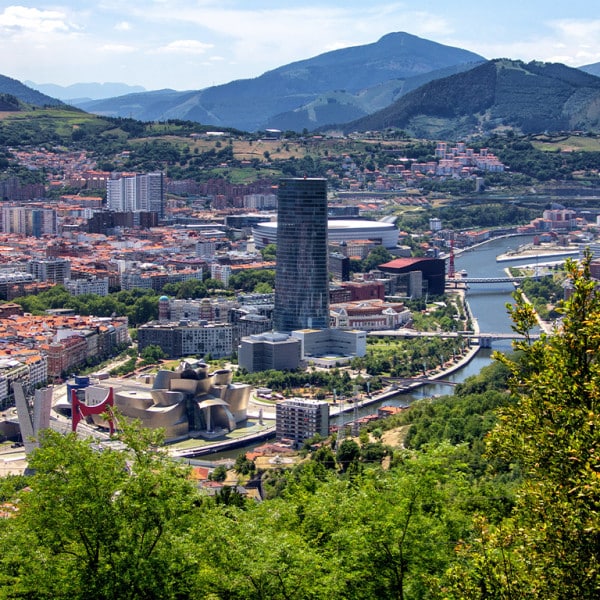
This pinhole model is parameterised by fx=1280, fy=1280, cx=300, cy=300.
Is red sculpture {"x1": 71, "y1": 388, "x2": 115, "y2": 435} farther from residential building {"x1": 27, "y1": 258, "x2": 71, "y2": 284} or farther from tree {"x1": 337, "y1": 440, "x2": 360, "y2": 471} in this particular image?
residential building {"x1": 27, "y1": 258, "x2": 71, "y2": 284}

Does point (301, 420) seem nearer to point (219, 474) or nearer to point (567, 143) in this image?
point (219, 474)

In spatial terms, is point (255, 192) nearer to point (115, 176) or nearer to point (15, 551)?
point (115, 176)

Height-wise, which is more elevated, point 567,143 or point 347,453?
point 567,143

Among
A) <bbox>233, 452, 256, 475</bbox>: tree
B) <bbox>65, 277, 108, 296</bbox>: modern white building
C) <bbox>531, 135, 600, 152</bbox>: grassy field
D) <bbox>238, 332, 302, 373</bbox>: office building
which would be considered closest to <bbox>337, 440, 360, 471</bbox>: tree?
<bbox>233, 452, 256, 475</bbox>: tree

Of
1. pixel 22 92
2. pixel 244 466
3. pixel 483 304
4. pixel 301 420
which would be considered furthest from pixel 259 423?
pixel 22 92

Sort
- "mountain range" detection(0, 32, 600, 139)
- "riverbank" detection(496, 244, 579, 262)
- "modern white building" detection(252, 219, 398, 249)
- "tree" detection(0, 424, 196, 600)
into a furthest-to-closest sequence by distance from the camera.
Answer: "mountain range" detection(0, 32, 600, 139), "riverbank" detection(496, 244, 579, 262), "modern white building" detection(252, 219, 398, 249), "tree" detection(0, 424, 196, 600)
